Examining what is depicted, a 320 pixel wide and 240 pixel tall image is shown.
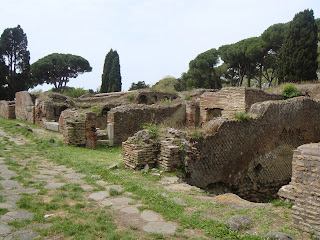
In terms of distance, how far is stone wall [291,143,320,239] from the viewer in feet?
10.2

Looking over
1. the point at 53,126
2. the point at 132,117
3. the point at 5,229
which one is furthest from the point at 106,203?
the point at 53,126

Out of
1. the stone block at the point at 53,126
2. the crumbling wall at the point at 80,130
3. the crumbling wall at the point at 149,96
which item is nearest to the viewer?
the crumbling wall at the point at 80,130

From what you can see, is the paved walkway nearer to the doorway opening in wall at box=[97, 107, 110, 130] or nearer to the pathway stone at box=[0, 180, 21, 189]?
the pathway stone at box=[0, 180, 21, 189]

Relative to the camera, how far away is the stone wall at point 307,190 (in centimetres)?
310

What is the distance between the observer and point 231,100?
41.5 feet

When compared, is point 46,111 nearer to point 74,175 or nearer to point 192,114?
point 192,114

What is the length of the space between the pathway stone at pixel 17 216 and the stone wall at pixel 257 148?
3.70m

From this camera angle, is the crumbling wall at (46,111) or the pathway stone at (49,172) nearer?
the pathway stone at (49,172)

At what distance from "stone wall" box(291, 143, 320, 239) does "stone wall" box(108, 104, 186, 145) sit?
8185 millimetres

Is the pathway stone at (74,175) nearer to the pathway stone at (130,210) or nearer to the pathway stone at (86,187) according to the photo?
the pathway stone at (86,187)

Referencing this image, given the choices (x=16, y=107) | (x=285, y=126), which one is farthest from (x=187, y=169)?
(x=16, y=107)

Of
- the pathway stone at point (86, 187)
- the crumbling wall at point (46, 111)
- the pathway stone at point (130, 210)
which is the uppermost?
the crumbling wall at point (46, 111)

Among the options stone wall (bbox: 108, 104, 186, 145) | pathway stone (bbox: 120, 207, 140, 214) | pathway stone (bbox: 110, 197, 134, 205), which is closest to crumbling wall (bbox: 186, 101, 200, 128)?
stone wall (bbox: 108, 104, 186, 145)

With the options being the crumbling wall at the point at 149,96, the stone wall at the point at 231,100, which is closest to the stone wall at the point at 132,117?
the stone wall at the point at 231,100
